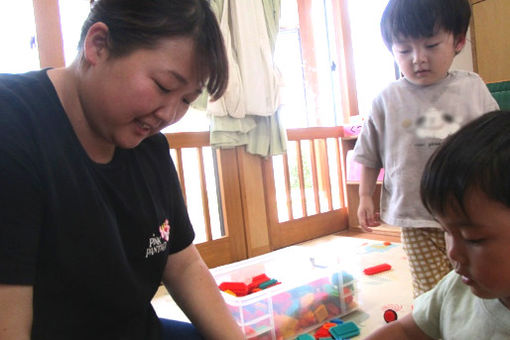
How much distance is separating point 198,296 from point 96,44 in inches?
18.0

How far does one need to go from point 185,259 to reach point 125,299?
163 millimetres

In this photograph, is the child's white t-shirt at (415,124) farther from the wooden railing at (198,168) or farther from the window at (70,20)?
the window at (70,20)

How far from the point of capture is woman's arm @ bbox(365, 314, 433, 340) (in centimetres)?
58

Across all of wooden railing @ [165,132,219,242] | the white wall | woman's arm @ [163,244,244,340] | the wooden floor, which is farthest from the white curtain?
the white wall

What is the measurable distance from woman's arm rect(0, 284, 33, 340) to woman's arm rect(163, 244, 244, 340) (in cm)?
29

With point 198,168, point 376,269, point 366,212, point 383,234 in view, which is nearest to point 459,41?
point 366,212

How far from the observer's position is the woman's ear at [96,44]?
526mm

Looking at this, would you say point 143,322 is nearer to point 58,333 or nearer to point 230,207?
point 58,333

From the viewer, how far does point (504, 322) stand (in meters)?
0.48

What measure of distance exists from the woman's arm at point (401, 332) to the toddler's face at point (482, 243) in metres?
0.15

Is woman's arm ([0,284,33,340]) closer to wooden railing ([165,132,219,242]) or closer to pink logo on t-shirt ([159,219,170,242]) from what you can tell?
pink logo on t-shirt ([159,219,170,242])

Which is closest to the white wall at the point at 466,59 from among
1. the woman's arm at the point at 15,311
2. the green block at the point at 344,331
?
the green block at the point at 344,331

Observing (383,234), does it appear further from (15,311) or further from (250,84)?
(15,311)

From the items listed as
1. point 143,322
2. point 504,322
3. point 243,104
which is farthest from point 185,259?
point 243,104
